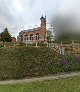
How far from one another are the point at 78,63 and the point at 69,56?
1086mm

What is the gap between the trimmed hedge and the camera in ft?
57.8

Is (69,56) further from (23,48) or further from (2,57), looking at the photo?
(2,57)

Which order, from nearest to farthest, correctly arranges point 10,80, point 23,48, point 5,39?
point 10,80 → point 23,48 → point 5,39

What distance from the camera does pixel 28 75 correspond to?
1798cm

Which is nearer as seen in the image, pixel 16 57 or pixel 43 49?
pixel 16 57

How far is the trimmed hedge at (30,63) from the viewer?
17.6 meters

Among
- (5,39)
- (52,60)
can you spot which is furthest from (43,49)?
(5,39)

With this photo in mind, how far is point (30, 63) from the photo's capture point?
18.6 m

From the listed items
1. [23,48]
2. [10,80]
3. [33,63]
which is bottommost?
[10,80]

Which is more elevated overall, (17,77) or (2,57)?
(2,57)

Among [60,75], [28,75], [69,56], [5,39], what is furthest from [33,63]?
[5,39]

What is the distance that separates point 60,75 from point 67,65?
1828 mm

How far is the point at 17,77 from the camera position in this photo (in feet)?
57.4

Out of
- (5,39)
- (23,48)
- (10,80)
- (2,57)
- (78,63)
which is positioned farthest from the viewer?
(5,39)
